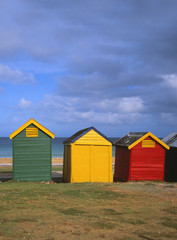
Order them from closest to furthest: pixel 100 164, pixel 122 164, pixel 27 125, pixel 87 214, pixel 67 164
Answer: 1. pixel 87 214
2. pixel 27 125
3. pixel 100 164
4. pixel 67 164
5. pixel 122 164

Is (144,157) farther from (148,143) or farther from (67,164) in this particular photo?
(67,164)

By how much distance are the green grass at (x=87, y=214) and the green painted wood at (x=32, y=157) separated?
384 cm

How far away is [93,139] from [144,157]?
3.82 m

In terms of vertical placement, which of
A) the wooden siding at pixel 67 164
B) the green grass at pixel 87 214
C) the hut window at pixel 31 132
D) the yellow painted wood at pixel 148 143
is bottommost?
the green grass at pixel 87 214

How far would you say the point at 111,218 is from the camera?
10.6m

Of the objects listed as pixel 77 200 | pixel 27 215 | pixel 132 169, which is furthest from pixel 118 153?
pixel 27 215

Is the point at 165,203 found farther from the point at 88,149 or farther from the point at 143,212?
the point at 88,149

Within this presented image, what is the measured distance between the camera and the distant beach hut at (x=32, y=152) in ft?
68.4

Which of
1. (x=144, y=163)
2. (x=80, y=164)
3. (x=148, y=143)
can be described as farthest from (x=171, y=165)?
(x=80, y=164)

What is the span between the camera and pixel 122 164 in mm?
23547

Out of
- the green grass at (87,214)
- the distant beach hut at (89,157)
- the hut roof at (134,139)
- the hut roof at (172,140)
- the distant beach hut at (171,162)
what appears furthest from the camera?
the hut roof at (172,140)

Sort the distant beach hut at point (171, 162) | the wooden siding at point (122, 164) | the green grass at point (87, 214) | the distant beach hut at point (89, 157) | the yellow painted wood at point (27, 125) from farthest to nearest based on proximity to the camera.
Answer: the distant beach hut at point (171, 162) < the wooden siding at point (122, 164) < the distant beach hut at point (89, 157) < the yellow painted wood at point (27, 125) < the green grass at point (87, 214)

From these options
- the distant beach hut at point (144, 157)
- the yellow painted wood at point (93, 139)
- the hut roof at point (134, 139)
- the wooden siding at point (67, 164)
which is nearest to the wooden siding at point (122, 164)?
the distant beach hut at point (144, 157)

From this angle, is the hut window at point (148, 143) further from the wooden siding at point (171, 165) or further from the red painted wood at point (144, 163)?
the wooden siding at point (171, 165)
